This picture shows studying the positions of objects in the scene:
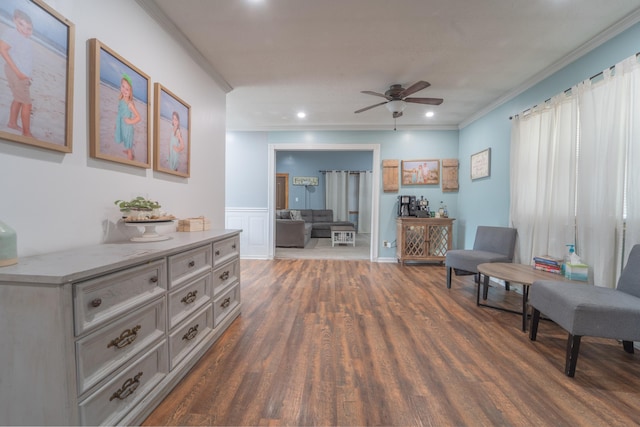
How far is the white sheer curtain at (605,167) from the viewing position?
74.0 inches

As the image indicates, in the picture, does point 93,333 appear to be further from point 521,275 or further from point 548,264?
point 548,264

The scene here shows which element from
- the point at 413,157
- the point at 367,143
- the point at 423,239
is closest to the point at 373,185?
the point at 367,143

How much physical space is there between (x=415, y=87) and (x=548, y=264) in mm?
2172

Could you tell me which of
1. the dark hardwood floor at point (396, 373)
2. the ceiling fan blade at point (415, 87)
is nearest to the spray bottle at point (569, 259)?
the dark hardwood floor at point (396, 373)

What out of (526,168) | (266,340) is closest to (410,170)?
(526,168)

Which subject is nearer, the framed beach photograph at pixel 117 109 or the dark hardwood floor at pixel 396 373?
the dark hardwood floor at pixel 396 373

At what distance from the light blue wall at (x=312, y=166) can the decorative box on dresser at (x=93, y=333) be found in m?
7.32

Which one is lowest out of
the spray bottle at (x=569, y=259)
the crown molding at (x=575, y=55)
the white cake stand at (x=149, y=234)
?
the spray bottle at (x=569, y=259)

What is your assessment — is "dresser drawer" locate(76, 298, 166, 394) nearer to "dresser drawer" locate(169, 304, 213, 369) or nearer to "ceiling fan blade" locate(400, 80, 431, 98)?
"dresser drawer" locate(169, 304, 213, 369)

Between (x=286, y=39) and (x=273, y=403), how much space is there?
2.68 m

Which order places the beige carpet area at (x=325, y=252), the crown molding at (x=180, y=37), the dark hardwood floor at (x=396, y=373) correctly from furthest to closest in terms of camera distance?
the beige carpet area at (x=325, y=252) → the crown molding at (x=180, y=37) → the dark hardwood floor at (x=396, y=373)

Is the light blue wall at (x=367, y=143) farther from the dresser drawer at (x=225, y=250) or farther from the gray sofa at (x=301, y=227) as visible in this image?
the dresser drawer at (x=225, y=250)

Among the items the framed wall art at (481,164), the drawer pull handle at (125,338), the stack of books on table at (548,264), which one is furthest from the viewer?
the framed wall art at (481,164)

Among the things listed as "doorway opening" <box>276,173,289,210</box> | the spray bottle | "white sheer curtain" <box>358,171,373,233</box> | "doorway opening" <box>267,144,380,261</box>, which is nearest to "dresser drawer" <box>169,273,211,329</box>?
the spray bottle
